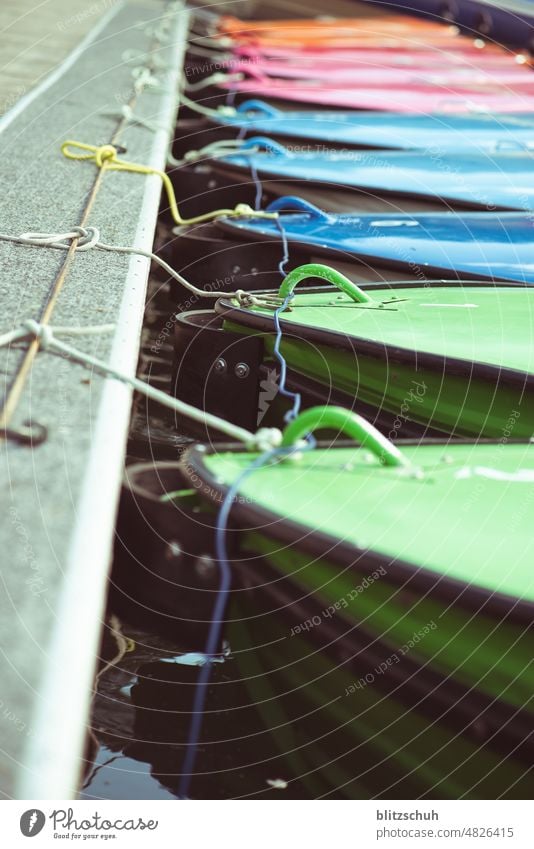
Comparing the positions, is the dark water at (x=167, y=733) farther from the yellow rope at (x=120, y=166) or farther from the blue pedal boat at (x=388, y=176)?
the blue pedal boat at (x=388, y=176)

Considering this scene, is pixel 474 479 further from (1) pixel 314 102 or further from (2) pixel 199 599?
(1) pixel 314 102

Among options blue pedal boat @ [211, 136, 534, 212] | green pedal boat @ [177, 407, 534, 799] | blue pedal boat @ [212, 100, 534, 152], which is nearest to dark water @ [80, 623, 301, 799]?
green pedal boat @ [177, 407, 534, 799]

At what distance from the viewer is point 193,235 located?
73.2 inches

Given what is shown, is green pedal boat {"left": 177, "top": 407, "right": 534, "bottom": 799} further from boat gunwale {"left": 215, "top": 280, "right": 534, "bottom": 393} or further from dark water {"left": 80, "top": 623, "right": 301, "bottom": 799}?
boat gunwale {"left": 215, "top": 280, "right": 534, "bottom": 393}

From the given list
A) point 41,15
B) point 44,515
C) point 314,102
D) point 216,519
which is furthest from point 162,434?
point 41,15

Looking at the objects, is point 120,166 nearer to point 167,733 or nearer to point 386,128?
point 386,128

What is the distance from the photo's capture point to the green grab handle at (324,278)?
142cm

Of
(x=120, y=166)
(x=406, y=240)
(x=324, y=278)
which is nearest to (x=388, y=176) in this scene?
(x=406, y=240)

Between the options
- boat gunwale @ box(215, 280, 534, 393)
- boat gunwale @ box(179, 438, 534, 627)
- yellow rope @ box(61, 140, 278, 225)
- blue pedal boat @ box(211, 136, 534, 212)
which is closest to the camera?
boat gunwale @ box(179, 438, 534, 627)

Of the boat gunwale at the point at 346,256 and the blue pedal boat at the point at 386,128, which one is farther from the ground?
the blue pedal boat at the point at 386,128

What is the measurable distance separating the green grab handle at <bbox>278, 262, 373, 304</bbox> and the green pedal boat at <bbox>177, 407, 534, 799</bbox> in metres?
0.39

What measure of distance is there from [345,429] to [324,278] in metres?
0.48

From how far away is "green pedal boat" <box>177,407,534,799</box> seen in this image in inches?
37.1

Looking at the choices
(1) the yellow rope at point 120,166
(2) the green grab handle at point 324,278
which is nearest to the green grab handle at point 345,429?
(2) the green grab handle at point 324,278
